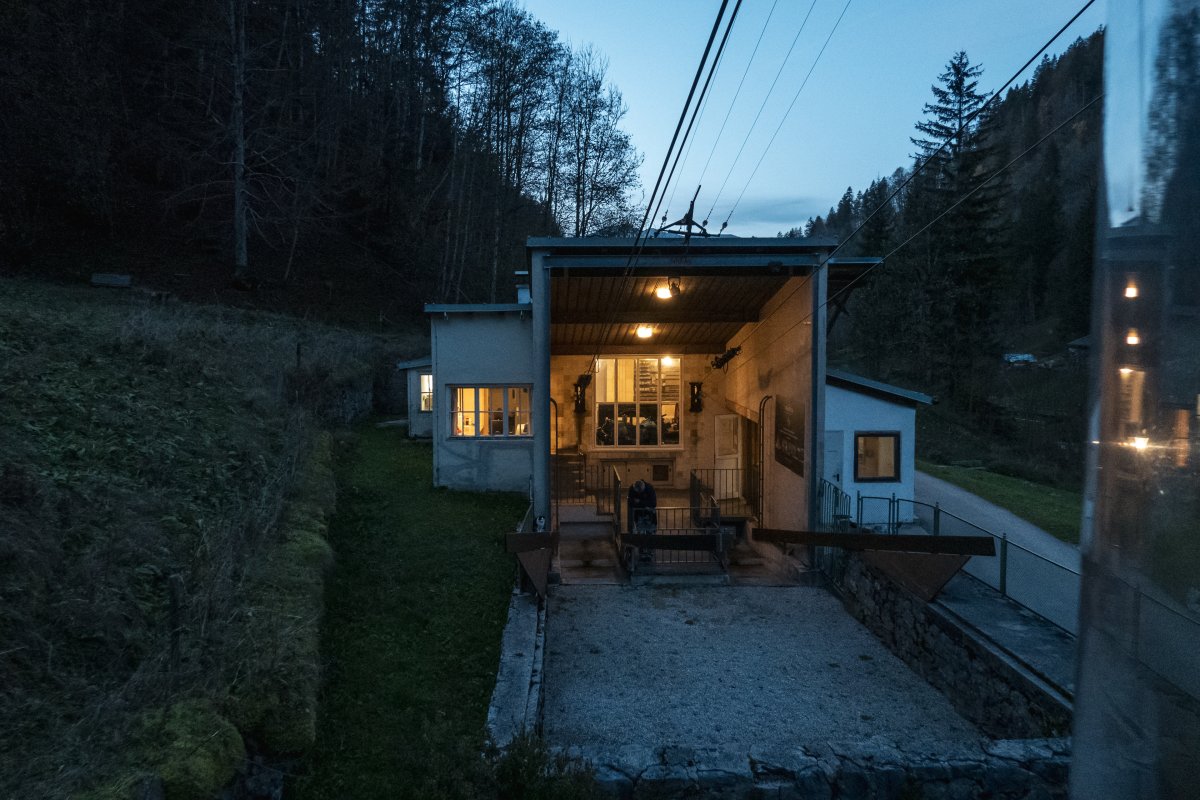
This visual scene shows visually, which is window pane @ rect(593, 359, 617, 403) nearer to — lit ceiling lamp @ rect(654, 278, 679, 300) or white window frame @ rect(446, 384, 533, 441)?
white window frame @ rect(446, 384, 533, 441)

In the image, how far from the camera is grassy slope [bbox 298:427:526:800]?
5.32m

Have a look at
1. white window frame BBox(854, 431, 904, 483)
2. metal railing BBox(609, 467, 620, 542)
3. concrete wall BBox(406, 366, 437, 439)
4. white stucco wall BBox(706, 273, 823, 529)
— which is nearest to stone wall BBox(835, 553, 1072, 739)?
white stucco wall BBox(706, 273, 823, 529)

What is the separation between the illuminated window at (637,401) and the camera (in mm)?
18125

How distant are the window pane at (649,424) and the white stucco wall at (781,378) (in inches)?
89.1

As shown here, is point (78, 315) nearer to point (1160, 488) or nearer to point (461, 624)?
point (461, 624)

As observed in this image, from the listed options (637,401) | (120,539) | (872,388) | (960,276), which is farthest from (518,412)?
(960,276)

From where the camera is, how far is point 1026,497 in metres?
19.6

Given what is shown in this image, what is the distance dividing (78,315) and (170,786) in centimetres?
1270

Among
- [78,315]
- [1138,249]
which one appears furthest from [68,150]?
[1138,249]

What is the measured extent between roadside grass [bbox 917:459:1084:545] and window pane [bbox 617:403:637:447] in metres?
9.34

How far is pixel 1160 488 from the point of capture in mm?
1263

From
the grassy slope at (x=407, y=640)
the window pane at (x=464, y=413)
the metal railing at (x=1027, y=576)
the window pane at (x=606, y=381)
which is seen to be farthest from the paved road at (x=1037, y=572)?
the window pane at (x=464, y=413)

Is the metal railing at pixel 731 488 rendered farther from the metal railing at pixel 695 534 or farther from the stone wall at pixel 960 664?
the stone wall at pixel 960 664

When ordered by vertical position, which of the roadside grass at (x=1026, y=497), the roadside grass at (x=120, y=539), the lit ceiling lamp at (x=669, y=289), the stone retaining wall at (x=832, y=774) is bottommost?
the stone retaining wall at (x=832, y=774)
